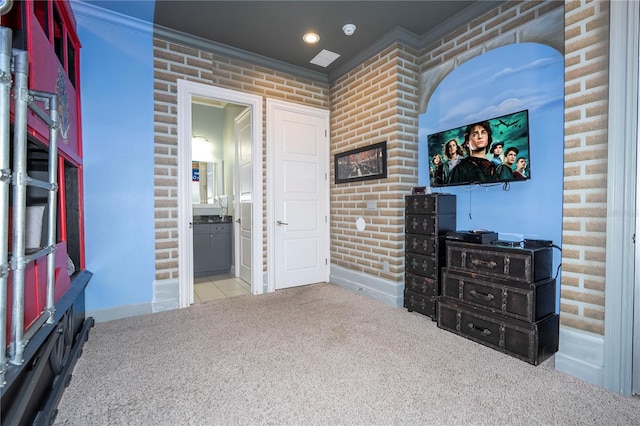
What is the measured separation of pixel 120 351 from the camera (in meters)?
2.38

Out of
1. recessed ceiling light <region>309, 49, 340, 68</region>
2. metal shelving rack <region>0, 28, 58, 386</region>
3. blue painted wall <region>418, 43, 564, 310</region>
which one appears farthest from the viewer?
recessed ceiling light <region>309, 49, 340, 68</region>

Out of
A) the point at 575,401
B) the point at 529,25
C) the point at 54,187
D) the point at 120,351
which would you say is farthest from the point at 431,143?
the point at 120,351

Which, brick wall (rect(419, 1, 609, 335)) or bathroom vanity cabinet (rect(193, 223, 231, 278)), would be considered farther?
bathroom vanity cabinet (rect(193, 223, 231, 278))

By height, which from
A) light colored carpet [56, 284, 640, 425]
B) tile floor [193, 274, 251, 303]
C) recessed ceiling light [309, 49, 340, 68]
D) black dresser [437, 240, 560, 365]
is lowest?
light colored carpet [56, 284, 640, 425]

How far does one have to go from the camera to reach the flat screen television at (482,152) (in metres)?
2.49

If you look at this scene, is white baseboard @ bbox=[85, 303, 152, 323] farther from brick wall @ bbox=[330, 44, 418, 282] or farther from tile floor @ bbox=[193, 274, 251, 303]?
brick wall @ bbox=[330, 44, 418, 282]

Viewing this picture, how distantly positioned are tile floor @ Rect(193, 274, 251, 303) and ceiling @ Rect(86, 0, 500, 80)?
299cm

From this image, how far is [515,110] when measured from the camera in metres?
2.64

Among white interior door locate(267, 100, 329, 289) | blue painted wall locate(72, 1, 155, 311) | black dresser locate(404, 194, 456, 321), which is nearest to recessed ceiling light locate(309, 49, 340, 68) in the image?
white interior door locate(267, 100, 329, 289)

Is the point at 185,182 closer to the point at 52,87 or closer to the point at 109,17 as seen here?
the point at 52,87

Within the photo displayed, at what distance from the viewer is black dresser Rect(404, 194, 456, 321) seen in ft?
9.77

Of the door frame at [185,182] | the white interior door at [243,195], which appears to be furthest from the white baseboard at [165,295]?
the white interior door at [243,195]

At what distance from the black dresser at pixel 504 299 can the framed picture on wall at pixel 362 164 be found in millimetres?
1308

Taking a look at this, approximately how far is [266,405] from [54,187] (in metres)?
1.60
